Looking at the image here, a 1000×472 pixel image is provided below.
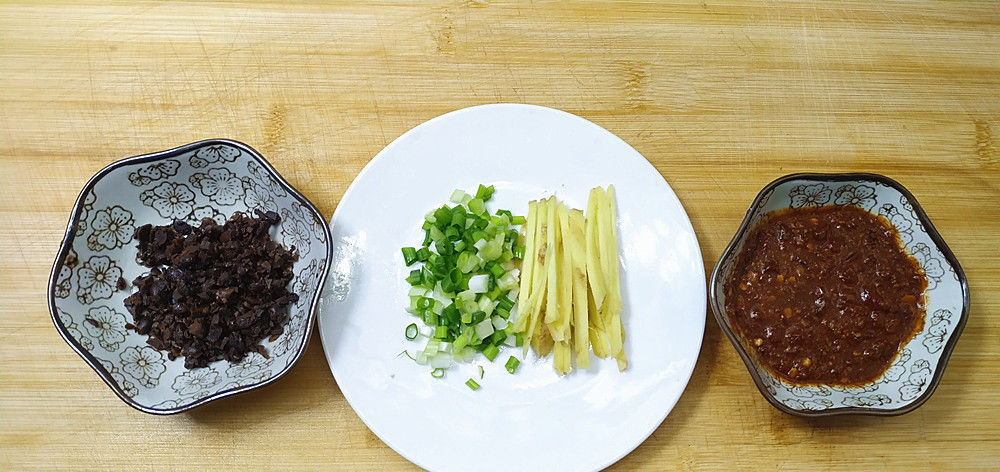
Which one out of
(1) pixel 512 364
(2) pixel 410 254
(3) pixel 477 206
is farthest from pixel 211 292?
(1) pixel 512 364

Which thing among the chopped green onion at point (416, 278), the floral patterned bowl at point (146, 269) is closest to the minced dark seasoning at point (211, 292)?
the floral patterned bowl at point (146, 269)

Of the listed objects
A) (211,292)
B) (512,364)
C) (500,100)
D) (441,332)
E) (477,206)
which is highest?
(500,100)

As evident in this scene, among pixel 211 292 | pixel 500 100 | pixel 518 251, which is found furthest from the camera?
pixel 500 100

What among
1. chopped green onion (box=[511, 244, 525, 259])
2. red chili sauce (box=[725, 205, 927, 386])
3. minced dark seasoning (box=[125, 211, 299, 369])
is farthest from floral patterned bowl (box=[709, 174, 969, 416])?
minced dark seasoning (box=[125, 211, 299, 369])

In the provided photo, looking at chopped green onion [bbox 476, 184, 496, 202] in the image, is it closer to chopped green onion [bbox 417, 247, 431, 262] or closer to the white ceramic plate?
the white ceramic plate

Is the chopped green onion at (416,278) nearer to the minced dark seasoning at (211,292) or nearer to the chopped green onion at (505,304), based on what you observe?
the chopped green onion at (505,304)

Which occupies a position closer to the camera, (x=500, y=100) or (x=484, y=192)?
(x=484, y=192)

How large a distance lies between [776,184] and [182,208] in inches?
95.3

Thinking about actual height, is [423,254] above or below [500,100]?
below

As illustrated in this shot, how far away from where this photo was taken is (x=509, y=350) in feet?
8.45

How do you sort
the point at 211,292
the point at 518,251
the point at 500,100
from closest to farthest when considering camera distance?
1. the point at 211,292
2. the point at 518,251
3. the point at 500,100

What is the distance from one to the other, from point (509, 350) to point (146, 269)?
1533mm

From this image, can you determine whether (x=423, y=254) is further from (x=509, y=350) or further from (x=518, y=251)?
(x=509, y=350)

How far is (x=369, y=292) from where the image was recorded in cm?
256
